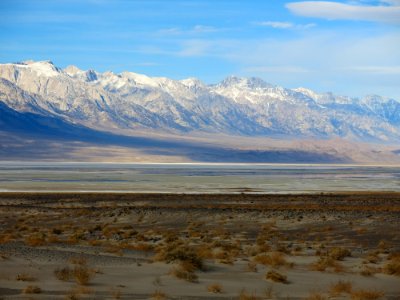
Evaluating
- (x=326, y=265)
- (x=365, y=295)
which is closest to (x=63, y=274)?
(x=365, y=295)

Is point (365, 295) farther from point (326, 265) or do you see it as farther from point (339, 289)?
point (326, 265)

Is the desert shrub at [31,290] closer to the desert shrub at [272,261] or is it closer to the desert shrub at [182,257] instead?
the desert shrub at [182,257]

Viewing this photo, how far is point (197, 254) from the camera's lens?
72.1 ft

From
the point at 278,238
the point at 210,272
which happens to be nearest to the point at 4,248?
the point at 210,272

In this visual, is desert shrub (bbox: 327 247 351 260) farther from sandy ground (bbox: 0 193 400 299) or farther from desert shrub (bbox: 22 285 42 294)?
desert shrub (bbox: 22 285 42 294)

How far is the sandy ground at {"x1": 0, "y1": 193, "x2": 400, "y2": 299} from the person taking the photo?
1639cm

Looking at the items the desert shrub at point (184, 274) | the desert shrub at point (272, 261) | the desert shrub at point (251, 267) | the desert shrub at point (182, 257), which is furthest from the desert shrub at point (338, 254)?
the desert shrub at point (184, 274)

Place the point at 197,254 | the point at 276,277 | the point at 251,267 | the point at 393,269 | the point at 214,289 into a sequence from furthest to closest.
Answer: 1. the point at 197,254
2. the point at 251,267
3. the point at 393,269
4. the point at 276,277
5. the point at 214,289

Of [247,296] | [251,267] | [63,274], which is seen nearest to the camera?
[247,296]

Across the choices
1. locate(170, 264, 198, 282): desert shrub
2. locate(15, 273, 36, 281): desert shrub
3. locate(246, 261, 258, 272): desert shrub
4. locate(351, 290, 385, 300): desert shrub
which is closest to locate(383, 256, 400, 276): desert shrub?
locate(246, 261, 258, 272): desert shrub

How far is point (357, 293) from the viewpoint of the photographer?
15672mm

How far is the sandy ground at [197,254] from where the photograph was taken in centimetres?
1639

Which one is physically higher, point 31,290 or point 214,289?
point 31,290

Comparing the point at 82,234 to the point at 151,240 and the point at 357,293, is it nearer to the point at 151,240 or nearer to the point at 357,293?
the point at 151,240
